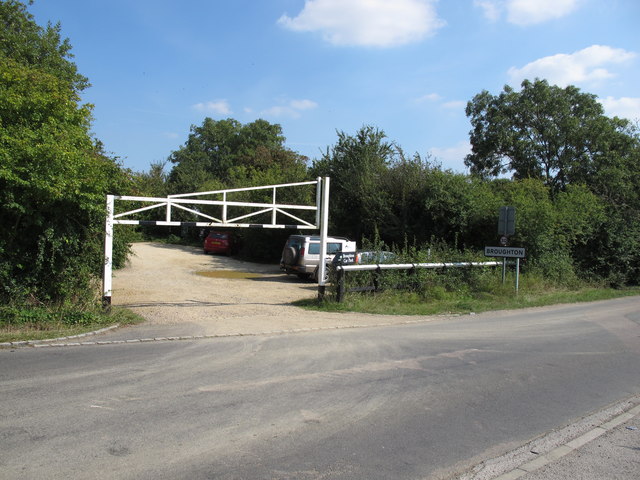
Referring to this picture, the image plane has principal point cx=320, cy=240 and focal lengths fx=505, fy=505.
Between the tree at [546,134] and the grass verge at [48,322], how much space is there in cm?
3411


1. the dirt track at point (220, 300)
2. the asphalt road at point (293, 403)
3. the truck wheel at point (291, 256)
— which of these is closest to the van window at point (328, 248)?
the truck wheel at point (291, 256)

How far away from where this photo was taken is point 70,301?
397 inches

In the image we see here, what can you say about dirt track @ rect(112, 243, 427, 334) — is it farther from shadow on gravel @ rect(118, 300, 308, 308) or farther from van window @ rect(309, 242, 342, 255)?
van window @ rect(309, 242, 342, 255)

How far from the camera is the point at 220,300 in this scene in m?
14.2

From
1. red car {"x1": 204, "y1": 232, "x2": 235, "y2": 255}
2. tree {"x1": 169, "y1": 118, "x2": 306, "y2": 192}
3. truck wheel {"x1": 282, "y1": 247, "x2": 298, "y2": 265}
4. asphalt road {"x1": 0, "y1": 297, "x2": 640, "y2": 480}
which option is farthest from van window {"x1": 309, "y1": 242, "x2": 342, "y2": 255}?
tree {"x1": 169, "y1": 118, "x2": 306, "y2": 192}

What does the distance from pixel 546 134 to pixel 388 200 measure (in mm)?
20659

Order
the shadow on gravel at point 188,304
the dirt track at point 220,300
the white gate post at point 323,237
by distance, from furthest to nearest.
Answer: the white gate post at point 323,237 → the shadow on gravel at point 188,304 → the dirt track at point 220,300

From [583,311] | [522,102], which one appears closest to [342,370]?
[583,311]

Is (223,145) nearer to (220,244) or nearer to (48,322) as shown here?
(220,244)

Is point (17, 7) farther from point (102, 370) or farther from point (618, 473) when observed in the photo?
point (618, 473)

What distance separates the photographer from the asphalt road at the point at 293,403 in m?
4.03

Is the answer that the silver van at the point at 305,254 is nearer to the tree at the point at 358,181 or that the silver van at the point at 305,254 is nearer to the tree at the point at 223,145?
the tree at the point at 358,181

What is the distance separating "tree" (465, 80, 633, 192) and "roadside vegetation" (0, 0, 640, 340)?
0.31ft

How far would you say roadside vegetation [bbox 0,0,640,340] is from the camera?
9430mm
